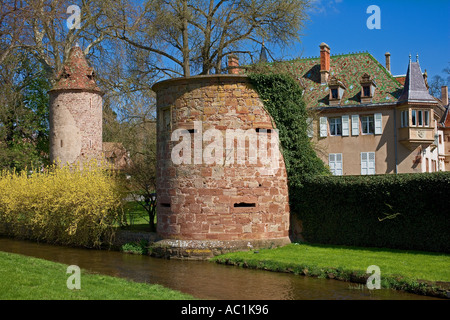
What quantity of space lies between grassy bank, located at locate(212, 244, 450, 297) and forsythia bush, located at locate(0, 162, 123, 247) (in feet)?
17.2

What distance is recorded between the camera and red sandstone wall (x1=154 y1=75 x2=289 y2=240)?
1520cm

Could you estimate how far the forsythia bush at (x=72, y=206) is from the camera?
17.8 m

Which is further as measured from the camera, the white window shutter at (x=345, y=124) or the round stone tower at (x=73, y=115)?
the white window shutter at (x=345, y=124)

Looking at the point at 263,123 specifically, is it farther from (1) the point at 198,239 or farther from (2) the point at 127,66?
(2) the point at 127,66

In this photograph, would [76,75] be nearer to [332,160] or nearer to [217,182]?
[217,182]

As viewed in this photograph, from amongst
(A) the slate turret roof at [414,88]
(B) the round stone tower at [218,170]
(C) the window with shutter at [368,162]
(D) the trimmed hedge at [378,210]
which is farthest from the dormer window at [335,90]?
Result: (B) the round stone tower at [218,170]

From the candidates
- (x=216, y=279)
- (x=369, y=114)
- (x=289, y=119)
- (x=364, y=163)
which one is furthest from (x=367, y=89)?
(x=216, y=279)

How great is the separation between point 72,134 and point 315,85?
58.0 ft

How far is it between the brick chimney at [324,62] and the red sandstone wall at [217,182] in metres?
21.0

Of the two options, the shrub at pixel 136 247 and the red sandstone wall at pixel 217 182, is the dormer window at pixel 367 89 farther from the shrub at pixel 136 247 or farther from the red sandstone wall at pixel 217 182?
the shrub at pixel 136 247

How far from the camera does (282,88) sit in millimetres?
16234


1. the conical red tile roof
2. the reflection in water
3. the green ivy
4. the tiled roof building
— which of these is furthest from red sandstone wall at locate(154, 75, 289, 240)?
the tiled roof building

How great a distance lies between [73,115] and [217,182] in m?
15.2

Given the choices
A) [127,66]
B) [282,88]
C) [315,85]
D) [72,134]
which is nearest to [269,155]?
[282,88]
